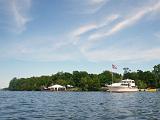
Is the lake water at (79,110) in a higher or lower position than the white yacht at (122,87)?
lower

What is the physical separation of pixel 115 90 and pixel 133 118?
140 m

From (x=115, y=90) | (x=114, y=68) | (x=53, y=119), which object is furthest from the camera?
(x=115, y=90)

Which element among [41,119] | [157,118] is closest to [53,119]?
[41,119]

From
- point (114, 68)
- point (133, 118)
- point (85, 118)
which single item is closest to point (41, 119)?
point (85, 118)

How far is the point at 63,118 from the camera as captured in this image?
Result: 35.5 meters

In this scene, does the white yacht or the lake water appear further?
the white yacht

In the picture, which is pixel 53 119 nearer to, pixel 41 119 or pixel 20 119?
pixel 41 119

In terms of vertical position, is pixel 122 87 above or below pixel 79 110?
above

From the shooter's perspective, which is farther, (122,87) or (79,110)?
(122,87)

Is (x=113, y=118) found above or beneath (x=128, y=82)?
beneath

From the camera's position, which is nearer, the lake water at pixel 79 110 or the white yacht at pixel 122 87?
the lake water at pixel 79 110

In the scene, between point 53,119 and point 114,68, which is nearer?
point 53,119

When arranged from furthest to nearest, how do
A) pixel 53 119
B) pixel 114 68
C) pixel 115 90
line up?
pixel 115 90 < pixel 114 68 < pixel 53 119

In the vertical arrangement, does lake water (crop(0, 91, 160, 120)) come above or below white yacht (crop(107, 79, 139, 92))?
below
